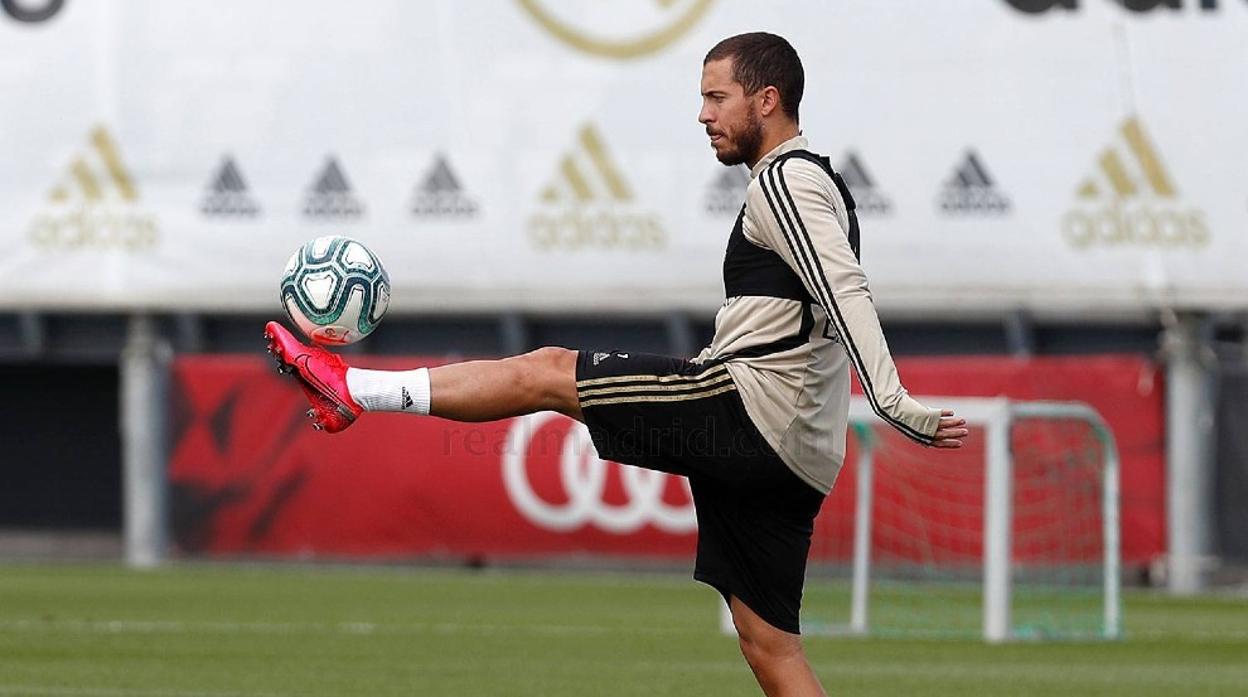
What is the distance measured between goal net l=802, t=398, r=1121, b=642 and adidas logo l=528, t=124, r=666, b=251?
284 cm

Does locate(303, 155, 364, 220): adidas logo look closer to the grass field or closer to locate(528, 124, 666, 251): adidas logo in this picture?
locate(528, 124, 666, 251): adidas logo

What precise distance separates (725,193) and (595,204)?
1.09 m

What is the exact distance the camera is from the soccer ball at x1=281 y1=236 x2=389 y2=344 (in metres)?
6.12

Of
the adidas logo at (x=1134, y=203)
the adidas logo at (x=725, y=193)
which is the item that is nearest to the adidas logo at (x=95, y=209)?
the adidas logo at (x=725, y=193)

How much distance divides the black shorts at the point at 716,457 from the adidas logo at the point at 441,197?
1360cm

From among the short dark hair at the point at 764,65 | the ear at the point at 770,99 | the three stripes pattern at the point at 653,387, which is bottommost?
the three stripes pattern at the point at 653,387

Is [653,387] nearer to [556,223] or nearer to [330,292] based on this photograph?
[330,292]

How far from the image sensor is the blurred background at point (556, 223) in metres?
18.3

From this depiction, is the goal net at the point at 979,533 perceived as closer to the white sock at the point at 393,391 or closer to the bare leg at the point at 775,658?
the bare leg at the point at 775,658

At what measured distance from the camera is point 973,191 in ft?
61.5

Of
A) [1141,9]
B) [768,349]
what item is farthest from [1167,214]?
[768,349]

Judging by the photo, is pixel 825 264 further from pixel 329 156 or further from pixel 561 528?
pixel 329 156

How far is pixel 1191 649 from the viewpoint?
1229cm

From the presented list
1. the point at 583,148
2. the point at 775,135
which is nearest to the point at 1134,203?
the point at 583,148
